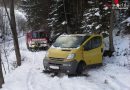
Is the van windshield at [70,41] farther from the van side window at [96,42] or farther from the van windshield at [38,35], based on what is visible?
the van windshield at [38,35]

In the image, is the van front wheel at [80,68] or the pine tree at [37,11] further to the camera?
the pine tree at [37,11]

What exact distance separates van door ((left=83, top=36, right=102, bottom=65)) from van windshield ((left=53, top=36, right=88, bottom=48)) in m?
0.40

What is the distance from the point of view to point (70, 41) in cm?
1712

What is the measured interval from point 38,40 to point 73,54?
47.7ft

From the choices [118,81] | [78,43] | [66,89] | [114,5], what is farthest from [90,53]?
[114,5]

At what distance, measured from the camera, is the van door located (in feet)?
55.1

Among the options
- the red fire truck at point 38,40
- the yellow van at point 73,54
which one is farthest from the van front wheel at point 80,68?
the red fire truck at point 38,40

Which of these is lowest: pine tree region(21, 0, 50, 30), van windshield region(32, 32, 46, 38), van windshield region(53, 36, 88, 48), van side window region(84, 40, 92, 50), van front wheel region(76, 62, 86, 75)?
van front wheel region(76, 62, 86, 75)

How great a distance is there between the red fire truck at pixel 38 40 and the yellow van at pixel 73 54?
40.1 feet

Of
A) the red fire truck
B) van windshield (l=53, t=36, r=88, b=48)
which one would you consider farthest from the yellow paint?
the red fire truck

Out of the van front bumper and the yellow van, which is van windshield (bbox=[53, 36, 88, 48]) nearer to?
the yellow van

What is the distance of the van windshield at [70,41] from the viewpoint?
1673 cm

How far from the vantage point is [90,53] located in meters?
17.1

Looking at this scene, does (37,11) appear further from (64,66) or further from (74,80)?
(74,80)
